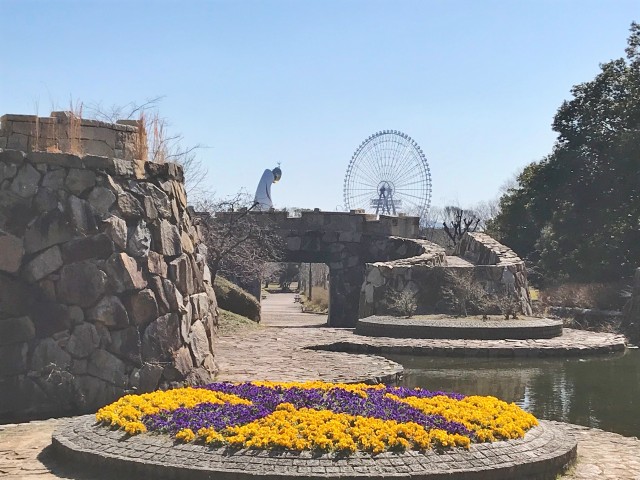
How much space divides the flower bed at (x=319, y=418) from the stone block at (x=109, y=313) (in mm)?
1553

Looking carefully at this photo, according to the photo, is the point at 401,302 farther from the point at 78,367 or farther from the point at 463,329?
the point at 78,367

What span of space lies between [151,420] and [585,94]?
29.7 metres

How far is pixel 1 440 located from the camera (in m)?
9.03

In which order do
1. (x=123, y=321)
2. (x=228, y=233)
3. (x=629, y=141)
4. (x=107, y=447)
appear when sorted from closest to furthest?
(x=107, y=447)
(x=123, y=321)
(x=228, y=233)
(x=629, y=141)

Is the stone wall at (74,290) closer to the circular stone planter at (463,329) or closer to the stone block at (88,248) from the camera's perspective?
the stone block at (88,248)

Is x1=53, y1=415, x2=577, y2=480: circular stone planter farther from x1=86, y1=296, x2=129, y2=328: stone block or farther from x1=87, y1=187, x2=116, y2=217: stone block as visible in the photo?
x1=87, y1=187, x2=116, y2=217: stone block

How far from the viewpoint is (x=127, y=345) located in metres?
10.8

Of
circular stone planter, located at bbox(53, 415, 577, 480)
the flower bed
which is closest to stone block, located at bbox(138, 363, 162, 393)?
the flower bed

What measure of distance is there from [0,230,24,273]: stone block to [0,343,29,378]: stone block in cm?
86

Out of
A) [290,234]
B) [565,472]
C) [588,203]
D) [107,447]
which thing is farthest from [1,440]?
[588,203]

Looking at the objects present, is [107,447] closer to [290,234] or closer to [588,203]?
[290,234]

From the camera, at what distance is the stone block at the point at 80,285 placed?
34.8ft

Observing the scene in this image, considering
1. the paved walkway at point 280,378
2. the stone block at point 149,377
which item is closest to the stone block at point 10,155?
the stone block at point 149,377

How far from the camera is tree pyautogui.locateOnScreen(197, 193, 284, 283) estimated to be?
27672 millimetres
